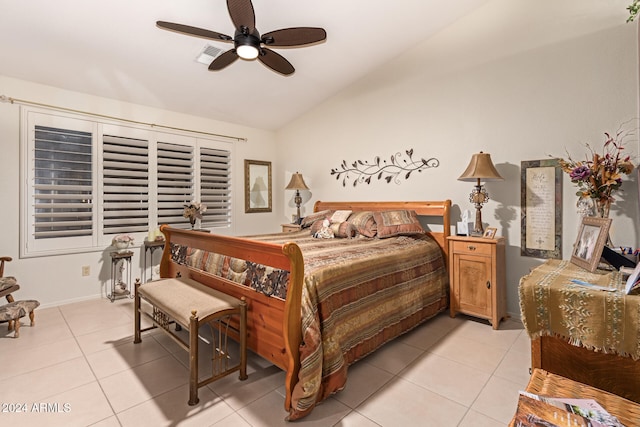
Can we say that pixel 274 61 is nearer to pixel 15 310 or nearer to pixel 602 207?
pixel 602 207

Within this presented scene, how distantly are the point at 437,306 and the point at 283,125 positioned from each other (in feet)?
13.2

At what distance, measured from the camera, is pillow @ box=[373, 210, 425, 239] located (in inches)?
134

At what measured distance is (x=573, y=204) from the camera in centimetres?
285

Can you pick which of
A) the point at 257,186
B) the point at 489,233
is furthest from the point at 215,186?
the point at 489,233

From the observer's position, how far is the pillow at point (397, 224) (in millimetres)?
3398

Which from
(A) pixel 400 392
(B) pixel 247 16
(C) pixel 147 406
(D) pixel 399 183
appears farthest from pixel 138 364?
(D) pixel 399 183

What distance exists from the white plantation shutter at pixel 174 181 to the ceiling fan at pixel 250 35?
7.86 ft

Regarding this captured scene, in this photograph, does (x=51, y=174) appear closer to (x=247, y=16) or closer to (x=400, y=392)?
(x=247, y=16)

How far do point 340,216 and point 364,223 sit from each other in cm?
41

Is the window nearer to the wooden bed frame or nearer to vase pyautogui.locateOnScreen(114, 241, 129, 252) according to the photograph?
vase pyautogui.locateOnScreen(114, 241, 129, 252)

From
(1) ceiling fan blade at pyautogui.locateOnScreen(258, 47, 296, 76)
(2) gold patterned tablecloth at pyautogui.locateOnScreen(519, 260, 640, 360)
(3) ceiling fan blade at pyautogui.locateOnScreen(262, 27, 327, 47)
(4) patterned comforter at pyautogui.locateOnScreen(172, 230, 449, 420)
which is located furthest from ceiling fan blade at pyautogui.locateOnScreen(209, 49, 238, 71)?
(2) gold patterned tablecloth at pyautogui.locateOnScreen(519, 260, 640, 360)

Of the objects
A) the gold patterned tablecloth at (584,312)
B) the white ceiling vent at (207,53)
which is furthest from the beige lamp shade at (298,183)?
the gold patterned tablecloth at (584,312)

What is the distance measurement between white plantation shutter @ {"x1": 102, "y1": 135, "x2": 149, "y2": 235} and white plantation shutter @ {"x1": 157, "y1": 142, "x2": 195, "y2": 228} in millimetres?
197

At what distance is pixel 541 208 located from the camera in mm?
3021
